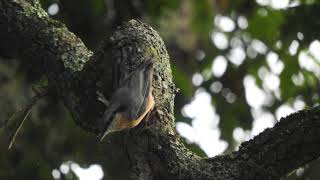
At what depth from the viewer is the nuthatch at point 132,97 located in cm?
305

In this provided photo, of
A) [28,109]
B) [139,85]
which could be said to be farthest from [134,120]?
[28,109]

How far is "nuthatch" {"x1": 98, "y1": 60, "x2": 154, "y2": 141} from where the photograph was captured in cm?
305

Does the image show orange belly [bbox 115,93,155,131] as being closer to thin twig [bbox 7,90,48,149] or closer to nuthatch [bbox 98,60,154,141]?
nuthatch [bbox 98,60,154,141]

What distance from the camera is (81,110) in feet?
10.4

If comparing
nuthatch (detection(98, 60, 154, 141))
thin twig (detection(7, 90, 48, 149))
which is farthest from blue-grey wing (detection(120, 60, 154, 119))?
thin twig (detection(7, 90, 48, 149))

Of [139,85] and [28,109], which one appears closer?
[139,85]

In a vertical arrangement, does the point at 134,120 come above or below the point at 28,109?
above

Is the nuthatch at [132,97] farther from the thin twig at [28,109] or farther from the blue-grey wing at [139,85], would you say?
the thin twig at [28,109]

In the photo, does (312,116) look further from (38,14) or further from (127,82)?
(38,14)

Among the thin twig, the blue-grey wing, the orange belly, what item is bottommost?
the thin twig

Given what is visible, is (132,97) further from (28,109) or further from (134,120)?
(28,109)

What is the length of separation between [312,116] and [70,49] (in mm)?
1265

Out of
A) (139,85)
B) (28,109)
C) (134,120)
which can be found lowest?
(28,109)

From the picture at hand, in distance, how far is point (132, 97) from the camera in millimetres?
3246
